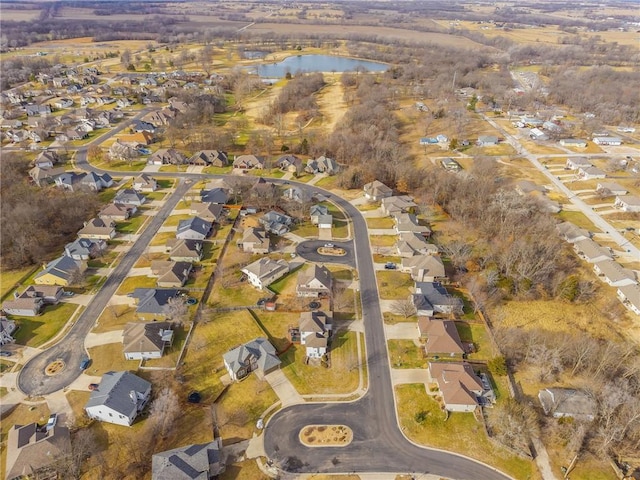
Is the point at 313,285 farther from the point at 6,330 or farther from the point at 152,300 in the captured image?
the point at 6,330

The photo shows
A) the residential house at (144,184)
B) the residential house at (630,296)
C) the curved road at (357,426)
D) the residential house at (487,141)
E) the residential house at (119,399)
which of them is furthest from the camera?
the residential house at (487,141)

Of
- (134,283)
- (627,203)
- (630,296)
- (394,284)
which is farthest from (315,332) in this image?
(627,203)

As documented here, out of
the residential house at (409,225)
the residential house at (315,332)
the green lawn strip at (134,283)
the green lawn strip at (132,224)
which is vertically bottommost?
the green lawn strip at (134,283)

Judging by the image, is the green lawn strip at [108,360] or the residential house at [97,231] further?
the residential house at [97,231]

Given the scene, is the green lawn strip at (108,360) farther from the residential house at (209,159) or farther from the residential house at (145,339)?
the residential house at (209,159)

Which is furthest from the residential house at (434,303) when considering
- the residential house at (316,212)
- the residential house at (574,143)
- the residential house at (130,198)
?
the residential house at (574,143)

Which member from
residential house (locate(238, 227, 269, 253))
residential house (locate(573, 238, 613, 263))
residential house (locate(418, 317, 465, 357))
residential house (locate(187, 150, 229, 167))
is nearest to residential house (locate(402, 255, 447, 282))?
residential house (locate(418, 317, 465, 357))

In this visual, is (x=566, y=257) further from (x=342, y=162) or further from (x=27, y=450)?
(x=27, y=450)
